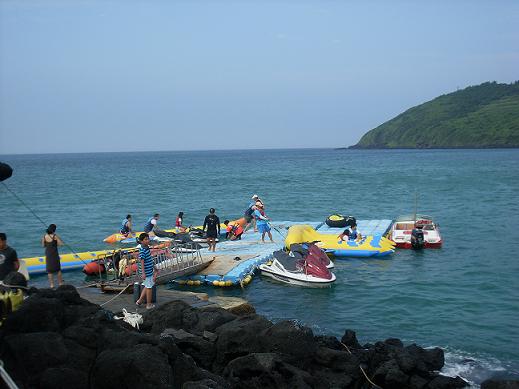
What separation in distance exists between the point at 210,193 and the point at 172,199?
6.75 meters

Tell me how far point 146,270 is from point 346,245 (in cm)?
1259

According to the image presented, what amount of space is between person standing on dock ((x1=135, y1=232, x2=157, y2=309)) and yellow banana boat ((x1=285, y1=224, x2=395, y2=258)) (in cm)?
1038

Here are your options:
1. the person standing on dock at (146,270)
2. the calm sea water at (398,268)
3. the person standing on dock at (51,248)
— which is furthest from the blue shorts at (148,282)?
the calm sea water at (398,268)

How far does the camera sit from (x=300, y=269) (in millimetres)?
19547

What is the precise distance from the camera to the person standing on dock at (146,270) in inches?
527

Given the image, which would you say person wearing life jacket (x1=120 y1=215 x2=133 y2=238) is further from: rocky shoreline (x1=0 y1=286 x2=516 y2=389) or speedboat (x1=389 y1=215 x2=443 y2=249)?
rocky shoreline (x1=0 y1=286 x2=516 y2=389)

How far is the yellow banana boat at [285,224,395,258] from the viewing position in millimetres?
24000

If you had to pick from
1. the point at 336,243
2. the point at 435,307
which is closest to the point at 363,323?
Answer: the point at 435,307

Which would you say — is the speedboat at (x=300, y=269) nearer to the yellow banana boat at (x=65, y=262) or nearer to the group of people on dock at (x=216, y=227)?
the group of people on dock at (x=216, y=227)

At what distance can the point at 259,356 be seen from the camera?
954 cm

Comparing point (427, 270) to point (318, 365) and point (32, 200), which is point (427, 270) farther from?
point (32, 200)

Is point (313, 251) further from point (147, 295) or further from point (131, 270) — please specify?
point (147, 295)

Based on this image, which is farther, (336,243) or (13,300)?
(336,243)

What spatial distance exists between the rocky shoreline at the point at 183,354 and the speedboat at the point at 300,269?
6025mm
